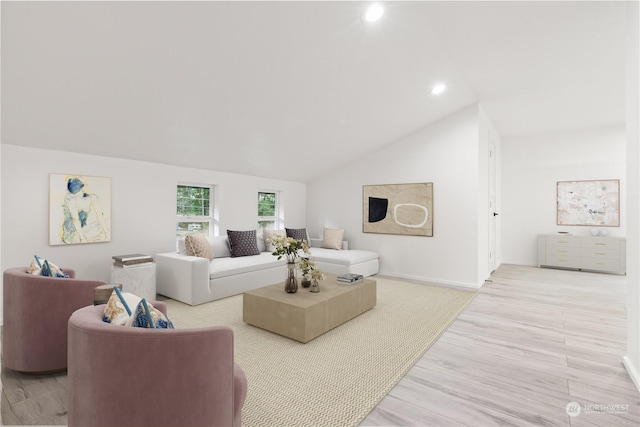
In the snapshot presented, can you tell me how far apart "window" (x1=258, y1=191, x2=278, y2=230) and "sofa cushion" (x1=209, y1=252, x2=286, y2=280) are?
1.23 metres

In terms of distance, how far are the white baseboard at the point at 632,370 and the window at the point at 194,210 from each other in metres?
5.04

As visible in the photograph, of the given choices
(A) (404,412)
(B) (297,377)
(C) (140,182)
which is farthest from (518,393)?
(C) (140,182)

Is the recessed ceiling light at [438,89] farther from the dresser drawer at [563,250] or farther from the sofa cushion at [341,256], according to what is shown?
the dresser drawer at [563,250]

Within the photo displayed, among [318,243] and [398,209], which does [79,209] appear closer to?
[318,243]

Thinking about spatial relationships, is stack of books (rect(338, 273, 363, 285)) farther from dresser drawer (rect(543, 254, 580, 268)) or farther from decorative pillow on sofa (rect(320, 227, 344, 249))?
dresser drawer (rect(543, 254, 580, 268))

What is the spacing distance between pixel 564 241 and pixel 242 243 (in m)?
6.26

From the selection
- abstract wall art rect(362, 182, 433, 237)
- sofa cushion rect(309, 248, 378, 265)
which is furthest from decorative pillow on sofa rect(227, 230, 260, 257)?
abstract wall art rect(362, 182, 433, 237)

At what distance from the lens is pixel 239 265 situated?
166 inches

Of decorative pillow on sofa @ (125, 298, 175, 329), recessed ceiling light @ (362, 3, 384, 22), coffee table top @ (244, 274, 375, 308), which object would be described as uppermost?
recessed ceiling light @ (362, 3, 384, 22)

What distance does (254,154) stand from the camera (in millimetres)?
4781

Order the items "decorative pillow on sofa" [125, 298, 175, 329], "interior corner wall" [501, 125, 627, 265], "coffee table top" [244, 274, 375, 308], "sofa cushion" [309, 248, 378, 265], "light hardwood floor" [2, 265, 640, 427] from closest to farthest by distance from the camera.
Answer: "decorative pillow on sofa" [125, 298, 175, 329]
"light hardwood floor" [2, 265, 640, 427]
"coffee table top" [244, 274, 375, 308]
"sofa cushion" [309, 248, 378, 265]
"interior corner wall" [501, 125, 627, 265]

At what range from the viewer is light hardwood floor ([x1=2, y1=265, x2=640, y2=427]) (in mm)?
1771

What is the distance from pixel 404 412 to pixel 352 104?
3.44m

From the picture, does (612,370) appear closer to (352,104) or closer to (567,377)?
(567,377)
